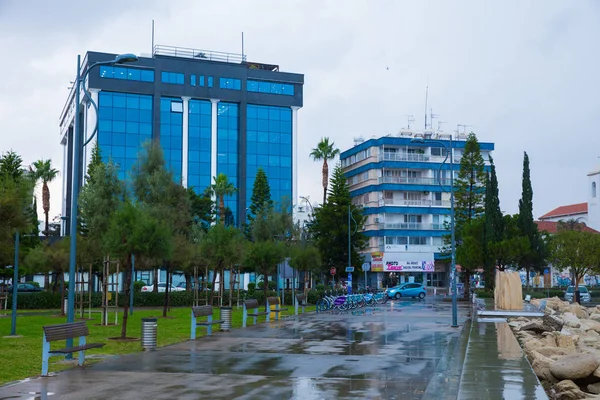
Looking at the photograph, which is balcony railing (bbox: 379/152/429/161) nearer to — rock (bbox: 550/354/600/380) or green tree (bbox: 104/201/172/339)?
green tree (bbox: 104/201/172/339)

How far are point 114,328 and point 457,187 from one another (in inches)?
1912

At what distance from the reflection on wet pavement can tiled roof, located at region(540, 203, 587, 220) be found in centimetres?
13408

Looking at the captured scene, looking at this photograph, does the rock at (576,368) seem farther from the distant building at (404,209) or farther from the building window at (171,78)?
the distant building at (404,209)

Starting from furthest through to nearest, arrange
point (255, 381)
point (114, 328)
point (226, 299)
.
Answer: point (226, 299) < point (114, 328) < point (255, 381)

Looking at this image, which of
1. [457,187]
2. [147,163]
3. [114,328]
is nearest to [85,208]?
[147,163]

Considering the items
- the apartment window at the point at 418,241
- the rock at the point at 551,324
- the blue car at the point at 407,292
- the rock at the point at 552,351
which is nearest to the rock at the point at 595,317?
the rock at the point at 551,324

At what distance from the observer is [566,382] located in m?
13.9

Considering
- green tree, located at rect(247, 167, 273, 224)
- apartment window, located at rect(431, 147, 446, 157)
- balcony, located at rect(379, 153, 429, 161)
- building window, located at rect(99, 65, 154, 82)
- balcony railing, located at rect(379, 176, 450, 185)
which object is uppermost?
building window, located at rect(99, 65, 154, 82)

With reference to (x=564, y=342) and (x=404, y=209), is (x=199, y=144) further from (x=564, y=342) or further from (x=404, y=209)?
(x=564, y=342)

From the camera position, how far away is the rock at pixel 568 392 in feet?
43.2

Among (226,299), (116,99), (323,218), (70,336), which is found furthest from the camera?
(116,99)

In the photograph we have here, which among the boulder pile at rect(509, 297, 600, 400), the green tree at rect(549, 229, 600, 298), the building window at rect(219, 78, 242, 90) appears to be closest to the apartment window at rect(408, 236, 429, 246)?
the green tree at rect(549, 229, 600, 298)

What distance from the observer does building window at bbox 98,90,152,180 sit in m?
76.1

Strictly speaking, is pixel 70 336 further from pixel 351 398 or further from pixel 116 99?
pixel 116 99
